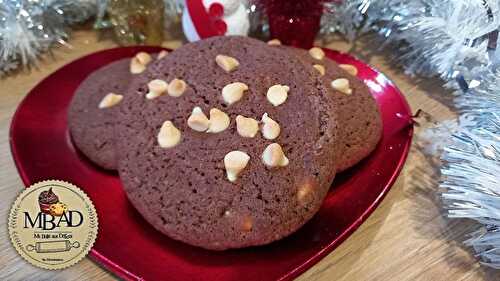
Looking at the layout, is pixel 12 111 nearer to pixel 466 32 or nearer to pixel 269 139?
pixel 269 139

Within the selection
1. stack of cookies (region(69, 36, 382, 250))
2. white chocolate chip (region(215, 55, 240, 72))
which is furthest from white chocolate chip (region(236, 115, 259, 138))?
white chocolate chip (region(215, 55, 240, 72))

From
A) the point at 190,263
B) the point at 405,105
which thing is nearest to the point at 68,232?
the point at 190,263

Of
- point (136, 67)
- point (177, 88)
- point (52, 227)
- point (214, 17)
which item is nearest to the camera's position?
point (52, 227)

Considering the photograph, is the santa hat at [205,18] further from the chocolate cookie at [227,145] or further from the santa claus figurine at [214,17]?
the chocolate cookie at [227,145]

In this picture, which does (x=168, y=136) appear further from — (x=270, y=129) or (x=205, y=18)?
(x=205, y=18)

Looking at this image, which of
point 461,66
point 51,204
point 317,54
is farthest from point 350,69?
point 51,204

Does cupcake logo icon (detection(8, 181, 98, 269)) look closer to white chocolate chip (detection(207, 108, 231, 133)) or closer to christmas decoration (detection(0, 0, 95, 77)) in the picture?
white chocolate chip (detection(207, 108, 231, 133))
